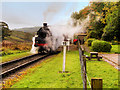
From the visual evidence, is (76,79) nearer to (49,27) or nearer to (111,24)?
(49,27)

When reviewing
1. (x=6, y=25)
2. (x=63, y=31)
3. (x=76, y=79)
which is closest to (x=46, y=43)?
(x=63, y=31)

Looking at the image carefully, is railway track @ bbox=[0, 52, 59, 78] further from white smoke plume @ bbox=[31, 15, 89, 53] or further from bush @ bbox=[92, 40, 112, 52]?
bush @ bbox=[92, 40, 112, 52]

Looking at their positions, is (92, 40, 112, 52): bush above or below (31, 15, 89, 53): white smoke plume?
below

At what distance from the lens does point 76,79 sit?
6160 mm

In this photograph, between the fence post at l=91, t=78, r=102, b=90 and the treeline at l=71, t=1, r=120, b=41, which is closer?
the fence post at l=91, t=78, r=102, b=90

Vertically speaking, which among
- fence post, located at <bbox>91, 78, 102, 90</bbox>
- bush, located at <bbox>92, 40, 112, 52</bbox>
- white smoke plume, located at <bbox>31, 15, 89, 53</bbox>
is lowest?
bush, located at <bbox>92, 40, 112, 52</bbox>

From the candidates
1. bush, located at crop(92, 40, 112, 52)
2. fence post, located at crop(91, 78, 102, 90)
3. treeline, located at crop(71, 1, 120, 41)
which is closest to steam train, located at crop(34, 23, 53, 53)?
treeline, located at crop(71, 1, 120, 41)

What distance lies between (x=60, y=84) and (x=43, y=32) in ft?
41.4

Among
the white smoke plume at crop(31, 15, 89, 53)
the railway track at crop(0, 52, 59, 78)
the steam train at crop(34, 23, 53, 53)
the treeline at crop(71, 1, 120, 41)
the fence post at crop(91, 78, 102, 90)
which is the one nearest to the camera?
the fence post at crop(91, 78, 102, 90)

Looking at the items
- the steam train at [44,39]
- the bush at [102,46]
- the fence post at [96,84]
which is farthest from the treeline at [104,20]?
the fence post at [96,84]

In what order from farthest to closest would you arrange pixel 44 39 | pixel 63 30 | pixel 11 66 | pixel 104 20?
1. pixel 104 20
2. pixel 44 39
3. pixel 63 30
4. pixel 11 66

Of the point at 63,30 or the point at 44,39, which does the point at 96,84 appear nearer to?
the point at 63,30

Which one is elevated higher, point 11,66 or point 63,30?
point 63,30

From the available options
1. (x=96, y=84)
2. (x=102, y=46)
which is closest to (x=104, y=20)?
(x=102, y=46)
